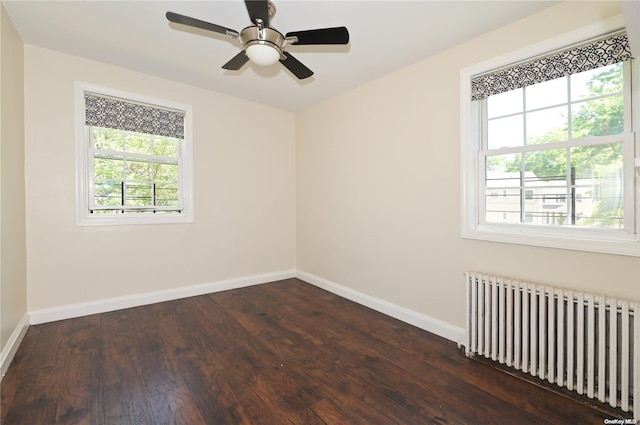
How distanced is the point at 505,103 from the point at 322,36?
1.66m

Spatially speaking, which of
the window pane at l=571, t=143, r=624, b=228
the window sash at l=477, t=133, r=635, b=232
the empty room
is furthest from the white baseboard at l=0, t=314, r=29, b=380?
the window pane at l=571, t=143, r=624, b=228

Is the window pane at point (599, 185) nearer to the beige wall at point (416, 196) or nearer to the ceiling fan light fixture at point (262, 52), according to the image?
the beige wall at point (416, 196)

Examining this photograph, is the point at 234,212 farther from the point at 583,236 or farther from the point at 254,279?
the point at 583,236

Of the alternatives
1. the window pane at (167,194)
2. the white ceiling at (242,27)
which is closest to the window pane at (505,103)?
the white ceiling at (242,27)

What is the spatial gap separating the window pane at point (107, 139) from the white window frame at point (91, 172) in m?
0.07

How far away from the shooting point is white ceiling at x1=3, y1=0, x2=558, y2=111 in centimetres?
207

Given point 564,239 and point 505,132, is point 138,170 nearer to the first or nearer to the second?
point 505,132

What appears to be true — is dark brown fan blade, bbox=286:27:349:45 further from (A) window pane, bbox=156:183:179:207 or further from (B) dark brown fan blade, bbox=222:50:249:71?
(A) window pane, bbox=156:183:179:207

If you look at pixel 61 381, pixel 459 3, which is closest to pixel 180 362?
pixel 61 381

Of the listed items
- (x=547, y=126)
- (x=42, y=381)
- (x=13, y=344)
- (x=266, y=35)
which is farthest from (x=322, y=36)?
(x=13, y=344)

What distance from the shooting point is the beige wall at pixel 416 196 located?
197 centimetres

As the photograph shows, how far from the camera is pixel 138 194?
3.35 m

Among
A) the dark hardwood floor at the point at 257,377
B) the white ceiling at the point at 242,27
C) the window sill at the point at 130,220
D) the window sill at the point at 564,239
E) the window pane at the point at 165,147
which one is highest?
the white ceiling at the point at 242,27

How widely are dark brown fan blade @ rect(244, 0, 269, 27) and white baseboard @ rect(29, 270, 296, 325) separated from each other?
3.15 m
